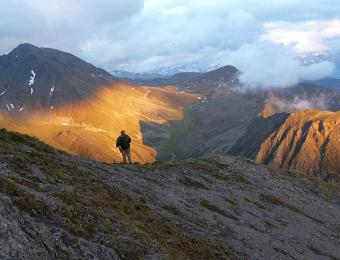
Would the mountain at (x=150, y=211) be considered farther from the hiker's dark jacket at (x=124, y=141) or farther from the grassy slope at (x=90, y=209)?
the hiker's dark jacket at (x=124, y=141)

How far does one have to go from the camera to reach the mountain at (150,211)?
23.8 metres

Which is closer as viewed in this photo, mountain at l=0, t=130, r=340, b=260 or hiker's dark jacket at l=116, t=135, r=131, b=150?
mountain at l=0, t=130, r=340, b=260

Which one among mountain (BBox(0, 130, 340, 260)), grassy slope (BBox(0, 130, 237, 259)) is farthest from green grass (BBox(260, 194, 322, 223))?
grassy slope (BBox(0, 130, 237, 259))

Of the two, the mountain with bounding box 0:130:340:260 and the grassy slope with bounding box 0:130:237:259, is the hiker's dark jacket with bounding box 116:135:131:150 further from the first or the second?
the grassy slope with bounding box 0:130:237:259

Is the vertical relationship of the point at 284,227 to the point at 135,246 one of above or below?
below

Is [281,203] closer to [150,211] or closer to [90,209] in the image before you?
[150,211]

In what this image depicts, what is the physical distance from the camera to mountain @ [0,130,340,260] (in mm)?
23812

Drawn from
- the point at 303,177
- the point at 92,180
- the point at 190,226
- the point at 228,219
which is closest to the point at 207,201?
the point at 228,219

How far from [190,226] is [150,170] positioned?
20519mm

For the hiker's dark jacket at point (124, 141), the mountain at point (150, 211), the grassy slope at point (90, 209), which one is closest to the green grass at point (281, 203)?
the mountain at point (150, 211)

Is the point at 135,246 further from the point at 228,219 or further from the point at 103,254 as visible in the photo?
the point at 228,219

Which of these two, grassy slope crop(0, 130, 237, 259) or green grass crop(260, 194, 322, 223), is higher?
grassy slope crop(0, 130, 237, 259)

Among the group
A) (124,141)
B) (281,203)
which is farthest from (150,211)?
(281,203)

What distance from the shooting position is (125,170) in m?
52.2
